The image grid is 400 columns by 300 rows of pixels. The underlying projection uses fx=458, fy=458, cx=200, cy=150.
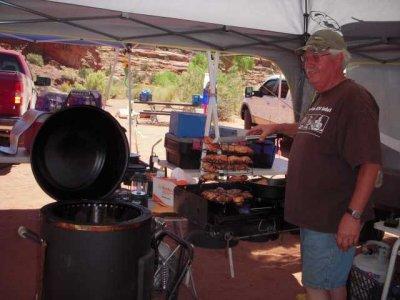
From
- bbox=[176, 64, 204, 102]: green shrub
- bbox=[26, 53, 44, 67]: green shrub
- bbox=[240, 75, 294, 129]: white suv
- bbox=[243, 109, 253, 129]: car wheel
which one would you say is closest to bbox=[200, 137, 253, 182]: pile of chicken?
bbox=[240, 75, 294, 129]: white suv

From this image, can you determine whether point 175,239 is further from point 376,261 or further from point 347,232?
Result: point 376,261

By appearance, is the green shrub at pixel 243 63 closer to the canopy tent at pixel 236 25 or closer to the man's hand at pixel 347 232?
the canopy tent at pixel 236 25

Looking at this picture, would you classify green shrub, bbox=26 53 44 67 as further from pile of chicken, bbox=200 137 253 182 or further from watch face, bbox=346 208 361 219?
watch face, bbox=346 208 361 219

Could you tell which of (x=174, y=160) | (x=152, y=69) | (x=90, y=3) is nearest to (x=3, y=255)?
(x=174, y=160)

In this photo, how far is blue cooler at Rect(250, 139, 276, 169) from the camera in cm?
613

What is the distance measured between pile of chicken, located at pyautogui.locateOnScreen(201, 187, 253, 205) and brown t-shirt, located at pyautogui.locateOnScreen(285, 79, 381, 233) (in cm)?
112

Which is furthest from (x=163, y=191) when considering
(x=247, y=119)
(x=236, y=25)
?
(x=247, y=119)

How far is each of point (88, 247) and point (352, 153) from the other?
1.41 meters

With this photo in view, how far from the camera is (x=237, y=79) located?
25.4m

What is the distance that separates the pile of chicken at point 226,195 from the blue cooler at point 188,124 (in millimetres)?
2204

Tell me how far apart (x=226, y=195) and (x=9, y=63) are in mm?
7382

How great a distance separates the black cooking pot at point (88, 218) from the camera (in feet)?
6.93

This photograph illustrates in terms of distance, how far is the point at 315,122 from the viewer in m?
2.58

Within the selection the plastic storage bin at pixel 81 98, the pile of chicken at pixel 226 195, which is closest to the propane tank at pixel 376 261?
the pile of chicken at pixel 226 195
